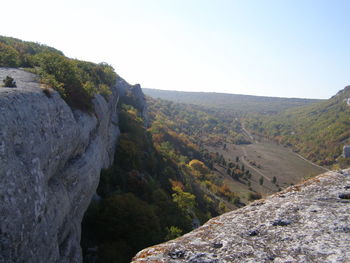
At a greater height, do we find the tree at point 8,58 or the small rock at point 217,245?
the tree at point 8,58

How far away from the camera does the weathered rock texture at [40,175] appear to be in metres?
7.59

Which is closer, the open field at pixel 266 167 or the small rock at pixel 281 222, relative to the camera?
the small rock at pixel 281 222

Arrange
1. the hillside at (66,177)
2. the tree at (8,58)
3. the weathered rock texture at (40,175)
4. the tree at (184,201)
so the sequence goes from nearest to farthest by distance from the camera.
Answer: the weathered rock texture at (40,175) < the hillside at (66,177) < the tree at (8,58) < the tree at (184,201)

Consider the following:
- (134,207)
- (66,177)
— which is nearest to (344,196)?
(66,177)

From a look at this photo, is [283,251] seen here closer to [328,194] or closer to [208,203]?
[328,194]

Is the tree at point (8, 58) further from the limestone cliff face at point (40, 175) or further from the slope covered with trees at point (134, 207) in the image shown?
the slope covered with trees at point (134, 207)

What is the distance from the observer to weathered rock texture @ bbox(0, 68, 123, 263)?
7.59 meters

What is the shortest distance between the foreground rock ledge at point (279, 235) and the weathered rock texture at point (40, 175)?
4.78 m

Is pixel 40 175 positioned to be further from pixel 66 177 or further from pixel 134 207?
pixel 134 207

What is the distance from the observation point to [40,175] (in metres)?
9.55

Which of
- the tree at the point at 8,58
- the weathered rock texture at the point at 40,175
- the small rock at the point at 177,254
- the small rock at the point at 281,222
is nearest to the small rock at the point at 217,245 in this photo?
the small rock at the point at 177,254

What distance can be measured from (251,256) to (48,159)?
9.25m

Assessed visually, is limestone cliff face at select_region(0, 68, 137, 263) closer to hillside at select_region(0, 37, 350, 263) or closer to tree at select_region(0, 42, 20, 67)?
hillside at select_region(0, 37, 350, 263)

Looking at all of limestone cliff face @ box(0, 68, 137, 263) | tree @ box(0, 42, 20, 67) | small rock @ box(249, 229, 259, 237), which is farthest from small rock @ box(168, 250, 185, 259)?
tree @ box(0, 42, 20, 67)
